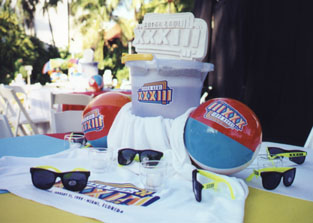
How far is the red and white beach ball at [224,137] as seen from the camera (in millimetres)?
981

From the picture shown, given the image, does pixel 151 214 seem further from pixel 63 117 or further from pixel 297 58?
pixel 297 58

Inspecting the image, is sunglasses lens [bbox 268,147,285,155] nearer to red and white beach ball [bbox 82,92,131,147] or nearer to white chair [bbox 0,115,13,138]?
red and white beach ball [bbox 82,92,131,147]

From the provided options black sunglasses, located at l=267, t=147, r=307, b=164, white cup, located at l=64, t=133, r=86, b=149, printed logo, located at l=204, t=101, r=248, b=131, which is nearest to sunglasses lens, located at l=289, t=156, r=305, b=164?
black sunglasses, located at l=267, t=147, r=307, b=164

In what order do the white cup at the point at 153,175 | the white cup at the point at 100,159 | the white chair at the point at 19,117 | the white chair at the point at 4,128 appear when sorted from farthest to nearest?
the white chair at the point at 19,117
the white chair at the point at 4,128
the white cup at the point at 100,159
the white cup at the point at 153,175

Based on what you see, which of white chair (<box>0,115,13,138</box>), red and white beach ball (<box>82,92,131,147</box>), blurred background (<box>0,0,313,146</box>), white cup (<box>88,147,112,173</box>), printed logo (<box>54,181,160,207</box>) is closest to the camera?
printed logo (<box>54,181,160,207</box>)

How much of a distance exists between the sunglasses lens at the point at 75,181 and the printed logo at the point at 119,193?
A: 0.07 feet

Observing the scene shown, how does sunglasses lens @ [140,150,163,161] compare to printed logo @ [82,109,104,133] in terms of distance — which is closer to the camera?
sunglasses lens @ [140,150,163,161]

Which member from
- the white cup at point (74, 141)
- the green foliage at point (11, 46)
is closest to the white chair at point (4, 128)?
the white cup at point (74, 141)

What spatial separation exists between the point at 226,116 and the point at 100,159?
19.5 inches

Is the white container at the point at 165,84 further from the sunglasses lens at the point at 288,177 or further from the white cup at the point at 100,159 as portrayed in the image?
the sunglasses lens at the point at 288,177

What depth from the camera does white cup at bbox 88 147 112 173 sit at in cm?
110

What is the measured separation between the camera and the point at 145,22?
140cm

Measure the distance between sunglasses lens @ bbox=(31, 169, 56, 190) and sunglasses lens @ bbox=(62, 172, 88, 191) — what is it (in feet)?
0.13

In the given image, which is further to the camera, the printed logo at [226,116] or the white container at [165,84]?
the white container at [165,84]
